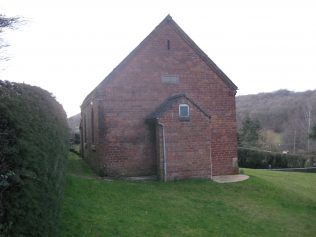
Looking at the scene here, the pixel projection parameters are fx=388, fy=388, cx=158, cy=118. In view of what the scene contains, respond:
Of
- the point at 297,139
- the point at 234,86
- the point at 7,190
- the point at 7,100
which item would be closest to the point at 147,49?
the point at 234,86

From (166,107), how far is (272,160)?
22734 millimetres

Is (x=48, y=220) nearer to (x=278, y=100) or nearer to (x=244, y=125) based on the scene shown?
(x=244, y=125)

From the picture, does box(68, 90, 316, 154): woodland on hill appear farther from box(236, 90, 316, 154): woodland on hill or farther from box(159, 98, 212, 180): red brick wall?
box(159, 98, 212, 180): red brick wall

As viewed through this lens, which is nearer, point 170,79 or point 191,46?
point 170,79

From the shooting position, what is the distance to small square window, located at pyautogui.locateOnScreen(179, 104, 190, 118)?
55.6 feet

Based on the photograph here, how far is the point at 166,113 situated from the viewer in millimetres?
16750

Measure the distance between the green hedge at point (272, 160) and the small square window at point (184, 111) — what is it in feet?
71.2

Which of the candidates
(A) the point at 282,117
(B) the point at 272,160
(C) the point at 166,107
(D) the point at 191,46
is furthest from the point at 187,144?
(A) the point at 282,117

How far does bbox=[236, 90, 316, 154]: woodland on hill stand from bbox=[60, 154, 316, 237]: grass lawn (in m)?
36.3

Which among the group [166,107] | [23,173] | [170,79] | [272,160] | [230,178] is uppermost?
[170,79]

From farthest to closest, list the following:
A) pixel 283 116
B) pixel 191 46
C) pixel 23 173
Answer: pixel 283 116 → pixel 191 46 → pixel 23 173

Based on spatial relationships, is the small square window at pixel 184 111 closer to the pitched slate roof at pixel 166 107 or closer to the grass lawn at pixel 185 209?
the pitched slate roof at pixel 166 107

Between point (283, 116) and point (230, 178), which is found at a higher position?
point (283, 116)

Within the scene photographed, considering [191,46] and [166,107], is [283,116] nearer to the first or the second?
[191,46]
